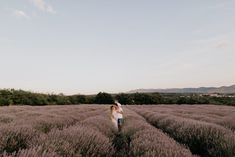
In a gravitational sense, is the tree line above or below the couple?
above

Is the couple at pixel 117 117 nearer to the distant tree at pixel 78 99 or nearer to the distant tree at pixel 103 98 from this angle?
the distant tree at pixel 78 99

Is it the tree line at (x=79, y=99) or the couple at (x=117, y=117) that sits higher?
the tree line at (x=79, y=99)

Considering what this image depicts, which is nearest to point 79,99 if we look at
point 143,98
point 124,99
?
point 124,99

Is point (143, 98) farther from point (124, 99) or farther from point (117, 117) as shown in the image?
point (117, 117)

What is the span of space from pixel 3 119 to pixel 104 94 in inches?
1717

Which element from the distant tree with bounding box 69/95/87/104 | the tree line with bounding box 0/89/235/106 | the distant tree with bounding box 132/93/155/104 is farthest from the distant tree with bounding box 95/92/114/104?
the distant tree with bounding box 132/93/155/104

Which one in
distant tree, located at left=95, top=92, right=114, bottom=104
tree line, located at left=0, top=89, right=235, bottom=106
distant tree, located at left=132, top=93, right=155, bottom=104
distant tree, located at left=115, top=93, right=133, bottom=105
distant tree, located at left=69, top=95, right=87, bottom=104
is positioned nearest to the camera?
tree line, located at left=0, top=89, right=235, bottom=106

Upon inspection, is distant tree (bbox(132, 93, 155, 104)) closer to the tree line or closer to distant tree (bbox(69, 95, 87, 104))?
the tree line

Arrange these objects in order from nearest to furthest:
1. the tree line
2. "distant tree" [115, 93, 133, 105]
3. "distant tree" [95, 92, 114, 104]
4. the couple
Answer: the couple < the tree line < "distant tree" [95, 92, 114, 104] < "distant tree" [115, 93, 133, 105]

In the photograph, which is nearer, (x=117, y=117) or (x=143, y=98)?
(x=117, y=117)

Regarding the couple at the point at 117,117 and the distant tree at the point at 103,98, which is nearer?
the couple at the point at 117,117

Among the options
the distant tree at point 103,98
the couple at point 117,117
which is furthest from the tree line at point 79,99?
the couple at point 117,117

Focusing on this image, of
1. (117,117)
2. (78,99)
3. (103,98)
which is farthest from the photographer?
(103,98)

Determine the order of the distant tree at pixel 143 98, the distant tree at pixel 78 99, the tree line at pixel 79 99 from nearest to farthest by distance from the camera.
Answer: the tree line at pixel 79 99 < the distant tree at pixel 78 99 < the distant tree at pixel 143 98
